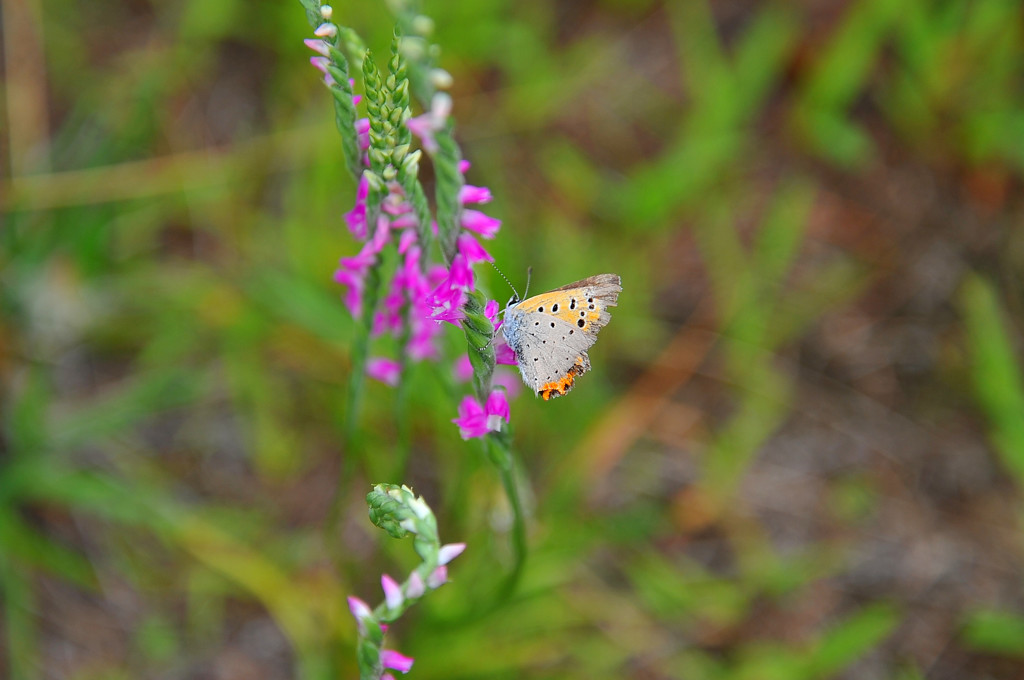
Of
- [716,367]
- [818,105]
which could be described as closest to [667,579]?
[716,367]

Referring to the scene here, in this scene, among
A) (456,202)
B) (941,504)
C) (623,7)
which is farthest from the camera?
(623,7)

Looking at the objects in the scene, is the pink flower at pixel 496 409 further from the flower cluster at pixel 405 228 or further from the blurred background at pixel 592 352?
the blurred background at pixel 592 352

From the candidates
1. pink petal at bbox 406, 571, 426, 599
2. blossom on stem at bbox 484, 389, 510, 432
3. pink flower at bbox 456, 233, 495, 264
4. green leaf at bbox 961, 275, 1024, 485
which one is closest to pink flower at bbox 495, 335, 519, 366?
blossom on stem at bbox 484, 389, 510, 432

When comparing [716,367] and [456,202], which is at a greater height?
[716,367]

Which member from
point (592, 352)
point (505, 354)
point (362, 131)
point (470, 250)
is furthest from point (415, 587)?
point (592, 352)

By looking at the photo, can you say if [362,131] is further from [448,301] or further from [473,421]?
[473,421]

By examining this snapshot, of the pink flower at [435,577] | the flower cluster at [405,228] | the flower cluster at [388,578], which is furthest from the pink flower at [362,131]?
the pink flower at [435,577]

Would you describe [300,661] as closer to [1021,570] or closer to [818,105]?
[1021,570]

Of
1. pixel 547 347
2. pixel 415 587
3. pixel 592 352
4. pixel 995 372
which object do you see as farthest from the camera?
pixel 592 352
